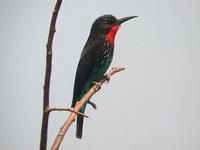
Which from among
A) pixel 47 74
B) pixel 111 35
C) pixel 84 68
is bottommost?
pixel 84 68

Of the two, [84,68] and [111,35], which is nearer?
[84,68]

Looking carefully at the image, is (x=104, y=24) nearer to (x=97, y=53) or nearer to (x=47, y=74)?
(x=97, y=53)

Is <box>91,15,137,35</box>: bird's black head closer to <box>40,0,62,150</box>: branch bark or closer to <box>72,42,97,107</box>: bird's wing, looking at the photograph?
<box>72,42,97,107</box>: bird's wing

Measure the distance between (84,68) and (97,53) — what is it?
0.48 ft

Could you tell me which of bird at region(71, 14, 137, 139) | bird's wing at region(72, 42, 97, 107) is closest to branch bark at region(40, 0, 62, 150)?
bird's wing at region(72, 42, 97, 107)

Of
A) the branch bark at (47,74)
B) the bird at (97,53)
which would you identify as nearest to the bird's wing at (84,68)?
the bird at (97,53)

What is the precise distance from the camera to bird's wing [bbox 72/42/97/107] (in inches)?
69.0

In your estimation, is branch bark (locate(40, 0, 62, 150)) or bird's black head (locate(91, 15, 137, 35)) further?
bird's black head (locate(91, 15, 137, 35))

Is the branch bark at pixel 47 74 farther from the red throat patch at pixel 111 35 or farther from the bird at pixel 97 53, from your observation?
the red throat patch at pixel 111 35

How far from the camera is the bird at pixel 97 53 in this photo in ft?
6.19

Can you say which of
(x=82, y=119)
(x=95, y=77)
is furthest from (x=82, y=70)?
(x=82, y=119)

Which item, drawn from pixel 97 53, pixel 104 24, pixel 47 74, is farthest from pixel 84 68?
pixel 47 74

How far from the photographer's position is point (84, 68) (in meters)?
1.92

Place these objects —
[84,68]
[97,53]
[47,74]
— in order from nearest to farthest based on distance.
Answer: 1. [47,74]
2. [84,68]
3. [97,53]
